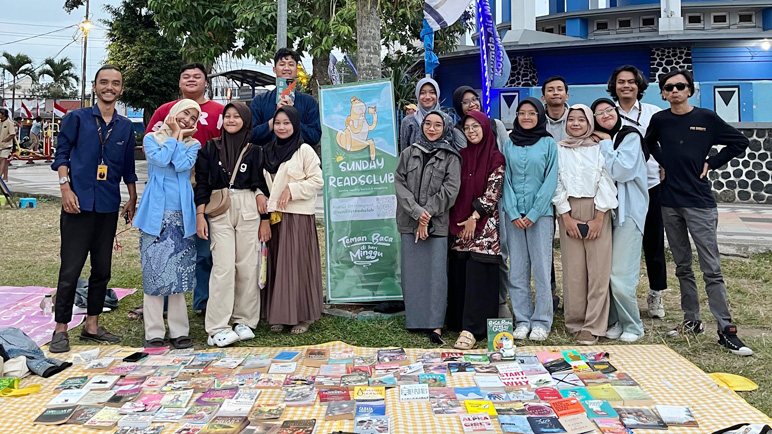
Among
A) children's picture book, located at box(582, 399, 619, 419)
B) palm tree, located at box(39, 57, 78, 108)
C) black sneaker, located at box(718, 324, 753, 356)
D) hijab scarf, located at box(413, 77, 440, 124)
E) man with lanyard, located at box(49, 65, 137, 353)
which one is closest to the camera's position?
children's picture book, located at box(582, 399, 619, 419)

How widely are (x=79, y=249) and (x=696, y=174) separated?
13.1 feet

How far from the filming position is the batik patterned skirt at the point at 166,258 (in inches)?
154

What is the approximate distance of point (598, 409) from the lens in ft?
9.59

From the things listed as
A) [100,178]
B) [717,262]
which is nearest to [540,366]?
[717,262]

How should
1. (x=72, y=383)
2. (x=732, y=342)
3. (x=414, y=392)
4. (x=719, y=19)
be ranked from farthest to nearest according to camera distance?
1. (x=719, y=19)
2. (x=732, y=342)
3. (x=72, y=383)
4. (x=414, y=392)

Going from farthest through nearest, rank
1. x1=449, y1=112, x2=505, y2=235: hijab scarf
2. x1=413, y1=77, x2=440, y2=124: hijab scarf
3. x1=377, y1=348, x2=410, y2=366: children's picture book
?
x1=413, y1=77, x2=440, y2=124: hijab scarf < x1=449, y1=112, x2=505, y2=235: hijab scarf < x1=377, y1=348, x2=410, y2=366: children's picture book

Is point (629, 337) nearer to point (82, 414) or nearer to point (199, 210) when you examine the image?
point (199, 210)

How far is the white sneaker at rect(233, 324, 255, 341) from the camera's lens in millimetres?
4168

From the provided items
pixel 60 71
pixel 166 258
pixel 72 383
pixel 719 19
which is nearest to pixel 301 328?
pixel 166 258


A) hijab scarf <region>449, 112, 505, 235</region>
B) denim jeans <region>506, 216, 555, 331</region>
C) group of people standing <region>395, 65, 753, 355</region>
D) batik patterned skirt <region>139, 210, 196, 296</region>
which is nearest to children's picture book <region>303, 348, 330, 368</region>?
group of people standing <region>395, 65, 753, 355</region>

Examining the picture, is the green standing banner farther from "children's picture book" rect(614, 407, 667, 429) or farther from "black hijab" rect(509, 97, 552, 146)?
"children's picture book" rect(614, 407, 667, 429)

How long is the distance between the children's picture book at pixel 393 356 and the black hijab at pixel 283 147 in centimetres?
145

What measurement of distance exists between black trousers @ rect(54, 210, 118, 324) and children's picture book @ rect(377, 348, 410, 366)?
6.34 feet

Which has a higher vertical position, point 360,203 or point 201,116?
point 201,116
